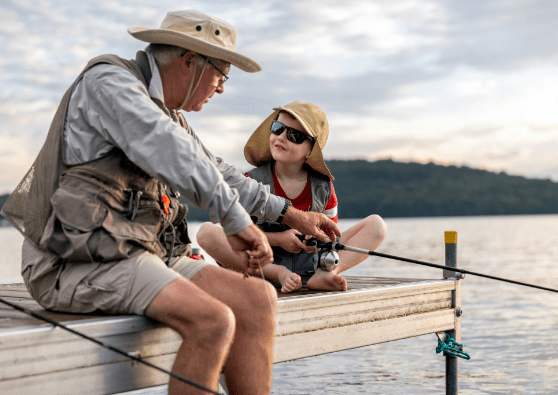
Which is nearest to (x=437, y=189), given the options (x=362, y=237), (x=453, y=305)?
(x=453, y=305)

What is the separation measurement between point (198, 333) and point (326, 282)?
1629 millimetres

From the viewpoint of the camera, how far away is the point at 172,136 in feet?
7.13

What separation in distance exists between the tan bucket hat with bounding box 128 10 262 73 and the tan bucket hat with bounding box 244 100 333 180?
152cm

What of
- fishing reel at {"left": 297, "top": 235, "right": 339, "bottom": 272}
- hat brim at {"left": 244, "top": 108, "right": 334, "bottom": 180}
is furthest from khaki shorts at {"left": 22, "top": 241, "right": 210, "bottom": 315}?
hat brim at {"left": 244, "top": 108, "right": 334, "bottom": 180}

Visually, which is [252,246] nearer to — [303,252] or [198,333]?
[198,333]

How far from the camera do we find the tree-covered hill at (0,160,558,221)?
381 ft

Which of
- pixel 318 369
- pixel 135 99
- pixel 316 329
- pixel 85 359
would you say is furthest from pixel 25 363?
pixel 318 369

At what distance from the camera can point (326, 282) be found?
3.70 meters

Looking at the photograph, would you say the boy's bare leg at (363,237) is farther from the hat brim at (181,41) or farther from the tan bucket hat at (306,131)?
the hat brim at (181,41)

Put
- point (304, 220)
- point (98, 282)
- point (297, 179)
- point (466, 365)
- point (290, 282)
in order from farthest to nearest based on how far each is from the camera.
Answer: point (466, 365) < point (297, 179) < point (290, 282) < point (304, 220) < point (98, 282)

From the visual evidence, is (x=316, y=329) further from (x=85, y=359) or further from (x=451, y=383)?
(x=451, y=383)

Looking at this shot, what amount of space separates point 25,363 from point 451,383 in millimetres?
3653

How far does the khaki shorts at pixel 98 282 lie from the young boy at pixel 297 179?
1.59 meters

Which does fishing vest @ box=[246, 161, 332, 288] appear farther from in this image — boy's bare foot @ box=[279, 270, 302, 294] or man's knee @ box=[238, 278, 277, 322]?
man's knee @ box=[238, 278, 277, 322]
